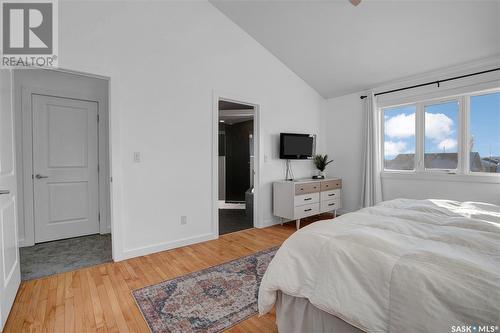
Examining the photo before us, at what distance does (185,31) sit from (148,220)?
2.38 m

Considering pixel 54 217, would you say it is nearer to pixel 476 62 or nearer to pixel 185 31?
pixel 185 31

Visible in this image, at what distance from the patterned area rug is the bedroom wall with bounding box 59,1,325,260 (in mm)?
866

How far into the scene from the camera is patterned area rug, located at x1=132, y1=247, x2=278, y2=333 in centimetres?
151

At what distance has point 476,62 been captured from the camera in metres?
2.93

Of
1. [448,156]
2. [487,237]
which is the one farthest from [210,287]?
[448,156]

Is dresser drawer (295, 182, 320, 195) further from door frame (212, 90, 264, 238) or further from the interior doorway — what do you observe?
the interior doorway

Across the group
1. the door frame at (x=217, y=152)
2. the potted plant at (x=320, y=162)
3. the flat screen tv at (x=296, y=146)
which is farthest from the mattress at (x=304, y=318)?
the potted plant at (x=320, y=162)

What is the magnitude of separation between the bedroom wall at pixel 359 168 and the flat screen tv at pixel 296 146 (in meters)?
0.66

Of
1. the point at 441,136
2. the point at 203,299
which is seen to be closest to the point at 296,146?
the point at 441,136

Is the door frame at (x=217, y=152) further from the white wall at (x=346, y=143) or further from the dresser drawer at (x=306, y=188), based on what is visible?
the white wall at (x=346, y=143)

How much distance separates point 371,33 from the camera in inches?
115

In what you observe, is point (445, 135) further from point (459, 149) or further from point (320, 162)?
point (320, 162)

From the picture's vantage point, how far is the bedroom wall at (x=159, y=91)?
2.36 m

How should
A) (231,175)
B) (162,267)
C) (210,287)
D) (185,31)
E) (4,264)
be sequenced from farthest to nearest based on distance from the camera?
(231,175)
(185,31)
(162,267)
(210,287)
(4,264)
